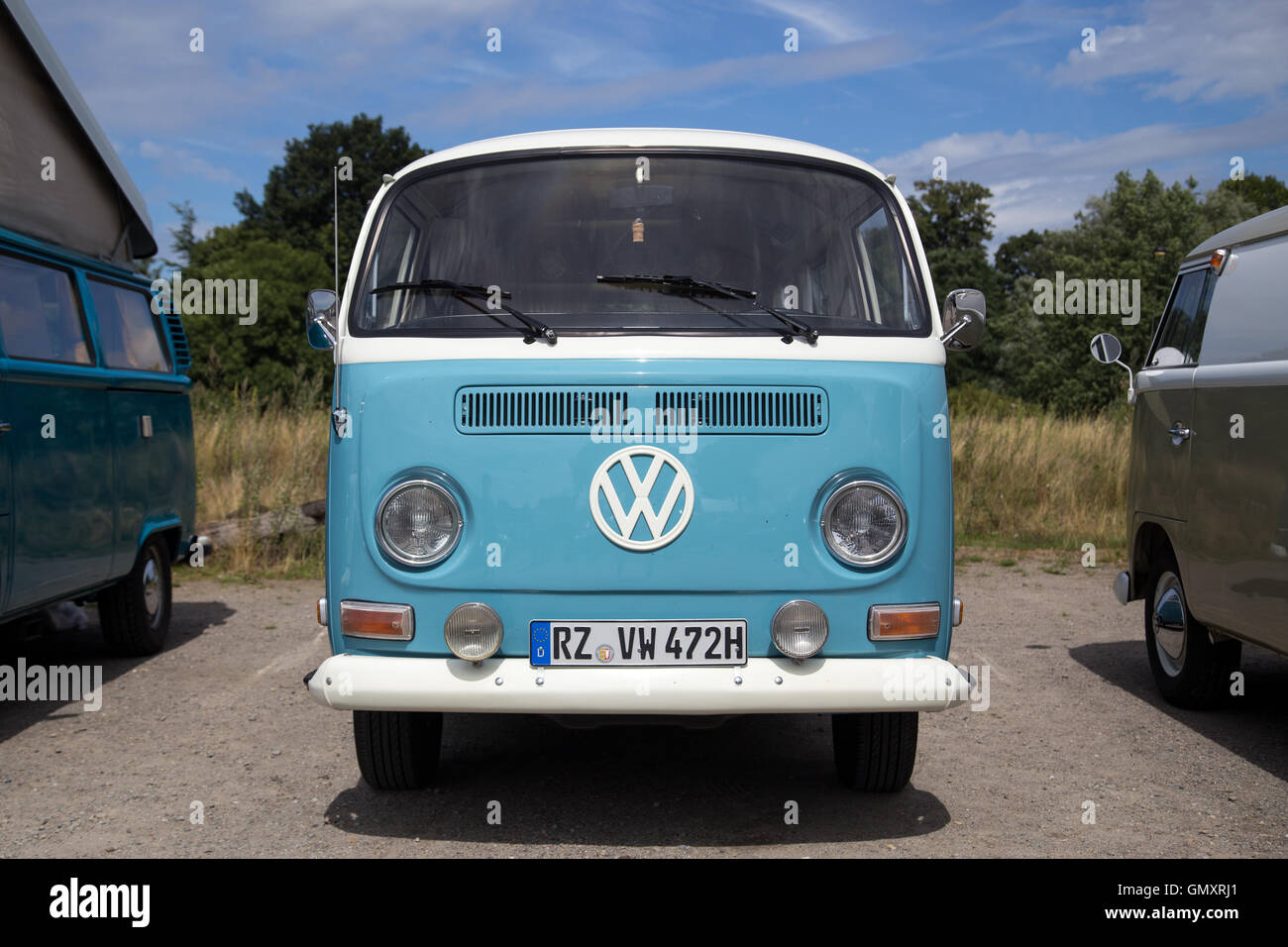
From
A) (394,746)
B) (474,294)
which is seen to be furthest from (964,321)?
(394,746)

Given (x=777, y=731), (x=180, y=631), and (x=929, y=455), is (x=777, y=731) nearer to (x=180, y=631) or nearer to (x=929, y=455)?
(x=929, y=455)

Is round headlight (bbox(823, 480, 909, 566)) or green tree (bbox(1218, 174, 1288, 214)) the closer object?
round headlight (bbox(823, 480, 909, 566))

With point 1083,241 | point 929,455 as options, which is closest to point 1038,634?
point 929,455

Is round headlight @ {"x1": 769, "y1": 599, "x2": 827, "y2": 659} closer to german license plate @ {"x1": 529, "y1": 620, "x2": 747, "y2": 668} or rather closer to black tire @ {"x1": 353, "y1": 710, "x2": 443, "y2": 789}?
german license plate @ {"x1": 529, "y1": 620, "x2": 747, "y2": 668}

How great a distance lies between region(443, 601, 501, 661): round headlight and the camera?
3.90 metres

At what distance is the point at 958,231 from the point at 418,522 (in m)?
61.2

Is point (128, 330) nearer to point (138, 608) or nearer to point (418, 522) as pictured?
point (138, 608)

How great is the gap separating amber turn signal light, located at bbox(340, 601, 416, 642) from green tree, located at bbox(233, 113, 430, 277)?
50495 millimetres

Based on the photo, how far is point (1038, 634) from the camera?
864cm

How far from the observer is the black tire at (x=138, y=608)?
746cm

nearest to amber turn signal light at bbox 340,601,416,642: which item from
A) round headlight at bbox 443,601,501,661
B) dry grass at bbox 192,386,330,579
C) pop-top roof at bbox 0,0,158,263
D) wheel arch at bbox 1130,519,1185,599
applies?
round headlight at bbox 443,601,501,661

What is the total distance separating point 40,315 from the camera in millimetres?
6301

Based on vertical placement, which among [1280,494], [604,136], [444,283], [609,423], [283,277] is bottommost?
[1280,494]

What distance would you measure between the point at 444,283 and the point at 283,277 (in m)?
38.3
